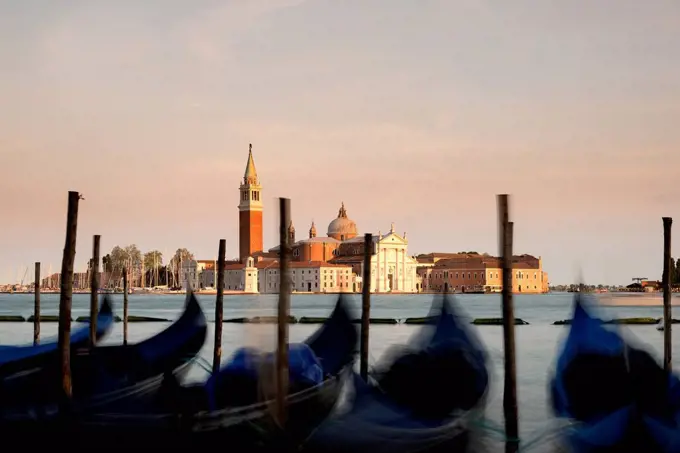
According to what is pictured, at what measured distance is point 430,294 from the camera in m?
85.1

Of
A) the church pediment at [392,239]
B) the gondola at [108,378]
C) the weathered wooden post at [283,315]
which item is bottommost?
the gondola at [108,378]

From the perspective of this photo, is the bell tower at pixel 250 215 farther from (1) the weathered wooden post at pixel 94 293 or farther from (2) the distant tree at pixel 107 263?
(1) the weathered wooden post at pixel 94 293

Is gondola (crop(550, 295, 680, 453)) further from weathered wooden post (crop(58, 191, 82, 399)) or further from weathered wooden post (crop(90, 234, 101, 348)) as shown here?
weathered wooden post (crop(90, 234, 101, 348))

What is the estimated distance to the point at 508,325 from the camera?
725 cm

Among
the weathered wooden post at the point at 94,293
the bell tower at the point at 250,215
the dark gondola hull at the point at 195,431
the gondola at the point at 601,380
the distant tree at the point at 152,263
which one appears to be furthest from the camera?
the distant tree at the point at 152,263

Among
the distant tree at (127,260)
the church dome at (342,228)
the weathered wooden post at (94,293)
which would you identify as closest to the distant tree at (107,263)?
the distant tree at (127,260)

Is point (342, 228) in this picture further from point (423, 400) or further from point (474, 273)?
point (423, 400)

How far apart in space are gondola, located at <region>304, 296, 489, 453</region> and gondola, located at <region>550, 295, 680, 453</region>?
0.81m

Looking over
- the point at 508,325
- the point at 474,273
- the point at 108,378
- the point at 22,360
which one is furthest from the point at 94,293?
the point at 474,273

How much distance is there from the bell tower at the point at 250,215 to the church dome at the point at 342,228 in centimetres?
785

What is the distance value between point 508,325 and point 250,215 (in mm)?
68582

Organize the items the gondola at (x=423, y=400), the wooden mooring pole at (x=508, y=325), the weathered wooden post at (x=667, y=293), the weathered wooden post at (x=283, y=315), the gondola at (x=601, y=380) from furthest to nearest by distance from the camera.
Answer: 1. the weathered wooden post at (x=667, y=293)
2. the wooden mooring pole at (x=508, y=325)
3. the gondola at (x=601, y=380)
4. the weathered wooden post at (x=283, y=315)
5. the gondola at (x=423, y=400)

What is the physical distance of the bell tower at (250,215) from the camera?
75438 millimetres

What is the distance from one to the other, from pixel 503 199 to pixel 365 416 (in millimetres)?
2162
